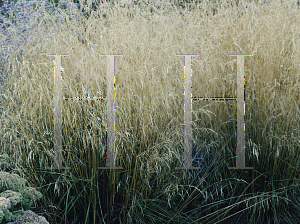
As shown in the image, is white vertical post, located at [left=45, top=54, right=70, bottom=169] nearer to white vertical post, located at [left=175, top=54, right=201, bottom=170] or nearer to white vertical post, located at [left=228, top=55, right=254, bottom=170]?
white vertical post, located at [left=175, top=54, right=201, bottom=170]

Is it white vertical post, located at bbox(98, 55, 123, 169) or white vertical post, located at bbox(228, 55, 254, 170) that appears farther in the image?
white vertical post, located at bbox(228, 55, 254, 170)

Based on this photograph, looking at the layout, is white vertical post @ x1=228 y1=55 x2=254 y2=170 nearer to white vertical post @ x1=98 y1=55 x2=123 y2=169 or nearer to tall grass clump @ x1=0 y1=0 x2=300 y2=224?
tall grass clump @ x1=0 y1=0 x2=300 y2=224

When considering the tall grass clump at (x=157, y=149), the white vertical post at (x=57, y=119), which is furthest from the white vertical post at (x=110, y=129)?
the white vertical post at (x=57, y=119)

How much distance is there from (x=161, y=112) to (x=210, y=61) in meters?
0.74

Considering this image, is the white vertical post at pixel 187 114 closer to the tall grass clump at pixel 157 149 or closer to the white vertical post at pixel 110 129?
the tall grass clump at pixel 157 149

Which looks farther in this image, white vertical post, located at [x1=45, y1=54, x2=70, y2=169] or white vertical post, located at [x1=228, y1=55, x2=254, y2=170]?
white vertical post, located at [x1=228, y1=55, x2=254, y2=170]

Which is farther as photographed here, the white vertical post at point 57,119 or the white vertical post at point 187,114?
the white vertical post at point 187,114

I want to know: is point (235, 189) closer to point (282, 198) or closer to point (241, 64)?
point (282, 198)

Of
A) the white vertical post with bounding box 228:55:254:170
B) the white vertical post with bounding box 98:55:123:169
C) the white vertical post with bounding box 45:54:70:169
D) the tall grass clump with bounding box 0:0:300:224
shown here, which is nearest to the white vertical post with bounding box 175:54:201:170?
the tall grass clump with bounding box 0:0:300:224

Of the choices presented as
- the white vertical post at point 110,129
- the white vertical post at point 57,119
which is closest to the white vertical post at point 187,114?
the white vertical post at point 110,129

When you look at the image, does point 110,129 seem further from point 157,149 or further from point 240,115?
point 240,115

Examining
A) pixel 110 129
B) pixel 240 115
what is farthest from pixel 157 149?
pixel 240 115

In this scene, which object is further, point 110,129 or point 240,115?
point 240,115

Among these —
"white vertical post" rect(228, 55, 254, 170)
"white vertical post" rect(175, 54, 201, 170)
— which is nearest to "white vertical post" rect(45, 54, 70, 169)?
"white vertical post" rect(175, 54, 201, 170)
